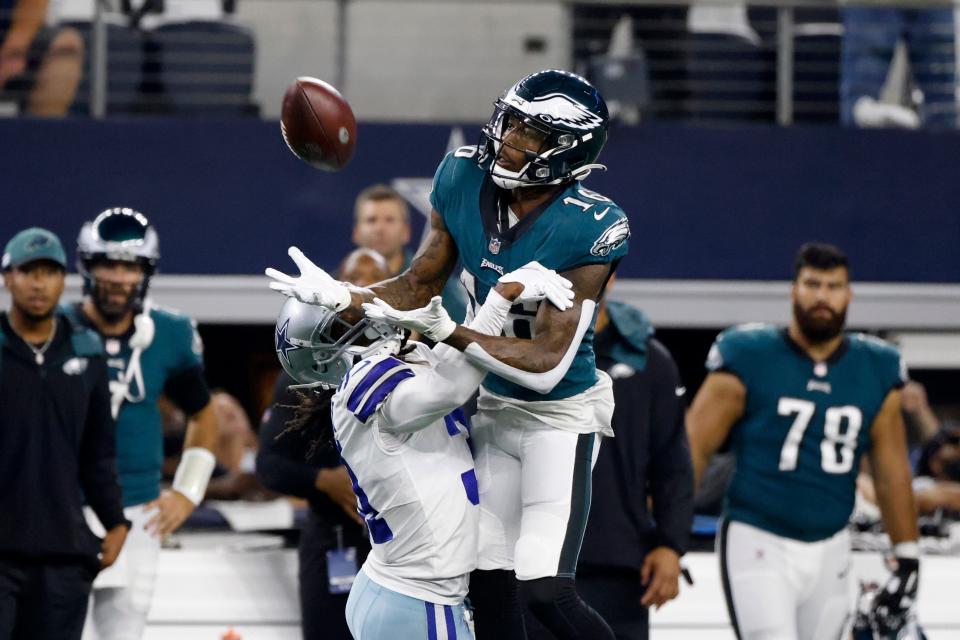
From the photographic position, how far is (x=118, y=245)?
493 centimetres

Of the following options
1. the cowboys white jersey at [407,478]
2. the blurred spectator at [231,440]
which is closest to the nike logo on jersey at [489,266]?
the cowboys white jersey at [407,478]

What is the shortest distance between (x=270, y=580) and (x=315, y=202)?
10.3 feet

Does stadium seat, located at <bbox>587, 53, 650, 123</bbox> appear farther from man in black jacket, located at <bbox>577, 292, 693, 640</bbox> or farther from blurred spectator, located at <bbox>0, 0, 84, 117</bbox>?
man in black jacket, located at <bbox>577, 292, 693, 640</bbox>

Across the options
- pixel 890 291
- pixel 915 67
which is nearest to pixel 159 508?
pixel 890 291

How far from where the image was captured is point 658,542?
14.6 ft

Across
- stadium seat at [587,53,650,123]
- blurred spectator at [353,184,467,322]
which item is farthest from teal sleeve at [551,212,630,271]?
stadium seat at [587,53,650,123]

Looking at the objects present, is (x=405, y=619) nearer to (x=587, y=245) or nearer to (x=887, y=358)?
(x=587, y=245)

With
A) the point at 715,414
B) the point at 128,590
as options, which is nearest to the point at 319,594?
the point at 128,590

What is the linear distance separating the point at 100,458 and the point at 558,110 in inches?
72.1

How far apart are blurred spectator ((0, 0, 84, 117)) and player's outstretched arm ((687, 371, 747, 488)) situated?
165 inches

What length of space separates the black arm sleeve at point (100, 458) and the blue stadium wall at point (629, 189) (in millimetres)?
3249

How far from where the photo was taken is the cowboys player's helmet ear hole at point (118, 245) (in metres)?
4.92

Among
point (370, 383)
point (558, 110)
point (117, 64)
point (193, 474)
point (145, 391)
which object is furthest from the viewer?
point (117, 64)

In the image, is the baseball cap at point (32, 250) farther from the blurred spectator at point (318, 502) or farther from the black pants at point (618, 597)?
the black pants at point (618, 597)
